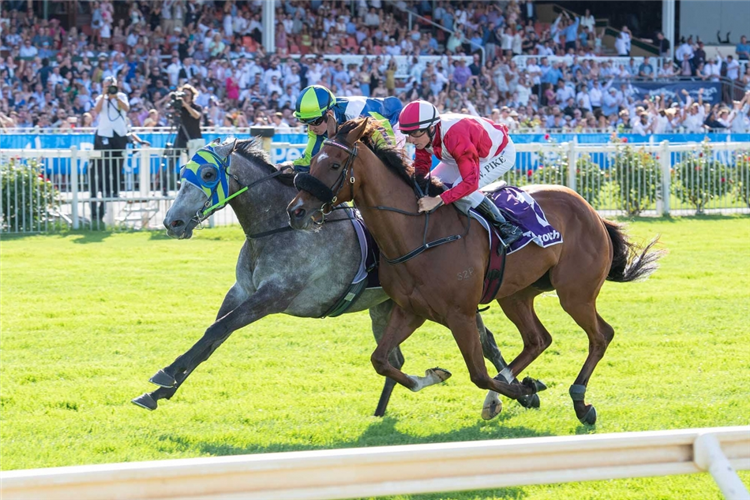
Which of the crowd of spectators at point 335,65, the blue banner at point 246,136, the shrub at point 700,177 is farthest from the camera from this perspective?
the crowd of spectators at point 335,65

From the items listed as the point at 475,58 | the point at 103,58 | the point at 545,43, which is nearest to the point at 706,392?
the point at 103,58

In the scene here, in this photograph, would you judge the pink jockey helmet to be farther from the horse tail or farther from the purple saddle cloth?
the horse tail

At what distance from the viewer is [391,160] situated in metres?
5.38

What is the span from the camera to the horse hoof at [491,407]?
5.79 metres

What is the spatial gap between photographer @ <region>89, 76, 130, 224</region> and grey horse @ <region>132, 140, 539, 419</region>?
348 inches

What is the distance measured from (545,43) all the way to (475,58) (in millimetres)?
4373

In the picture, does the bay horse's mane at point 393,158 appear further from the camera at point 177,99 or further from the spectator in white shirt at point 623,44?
the spectator in white shirt at point 623,44

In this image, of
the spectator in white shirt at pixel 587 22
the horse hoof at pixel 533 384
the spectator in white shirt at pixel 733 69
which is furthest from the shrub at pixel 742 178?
the spectator in white shirt at pixel 587 22

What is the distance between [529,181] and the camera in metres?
15.5

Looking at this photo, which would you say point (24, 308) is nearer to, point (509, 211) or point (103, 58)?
point (509, 211)

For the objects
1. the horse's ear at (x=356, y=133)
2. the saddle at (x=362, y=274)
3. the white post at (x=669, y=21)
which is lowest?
the saddle at (x=362, y=274)

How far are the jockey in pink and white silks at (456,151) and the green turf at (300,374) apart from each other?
127 cm

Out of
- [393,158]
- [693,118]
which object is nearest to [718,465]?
[393,158]

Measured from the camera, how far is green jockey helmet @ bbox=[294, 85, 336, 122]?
5.87 m
